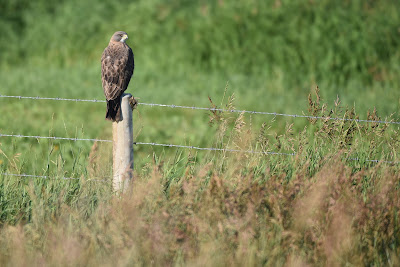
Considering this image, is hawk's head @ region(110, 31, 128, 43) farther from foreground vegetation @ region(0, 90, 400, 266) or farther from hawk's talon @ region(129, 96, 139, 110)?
foreground vegetation @ region(0, 90, 400, 266)

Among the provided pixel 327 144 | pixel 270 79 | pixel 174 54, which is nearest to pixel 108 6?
pixel 174 54

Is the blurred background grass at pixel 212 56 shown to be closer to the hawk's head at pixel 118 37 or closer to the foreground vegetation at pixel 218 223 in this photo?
the hawk's head at pixel 118 37

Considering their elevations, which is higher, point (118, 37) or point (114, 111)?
point (118, 37)

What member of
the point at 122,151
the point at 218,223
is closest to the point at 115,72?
the point at 122,151

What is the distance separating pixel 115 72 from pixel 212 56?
330 inches

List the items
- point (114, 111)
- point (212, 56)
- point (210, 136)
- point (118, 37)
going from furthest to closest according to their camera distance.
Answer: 1. point (212, 56)
2. point (210, 136)
3. point (118, 37)
4. point (114, 111)

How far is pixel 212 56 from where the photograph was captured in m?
13.8

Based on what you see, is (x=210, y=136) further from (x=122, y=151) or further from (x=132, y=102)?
(x=122, y=151)

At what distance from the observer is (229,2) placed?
47.6ft

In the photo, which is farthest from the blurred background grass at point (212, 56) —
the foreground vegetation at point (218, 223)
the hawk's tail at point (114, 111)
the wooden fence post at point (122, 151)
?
the foreground vegetation at point (218, 223)

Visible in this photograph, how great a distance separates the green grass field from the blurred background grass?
0.14ft

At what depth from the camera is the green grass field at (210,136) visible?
4.05 m

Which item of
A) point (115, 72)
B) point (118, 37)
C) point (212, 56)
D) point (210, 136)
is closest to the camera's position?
point (115, 72)

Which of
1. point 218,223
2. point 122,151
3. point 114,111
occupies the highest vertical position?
point 114,111
